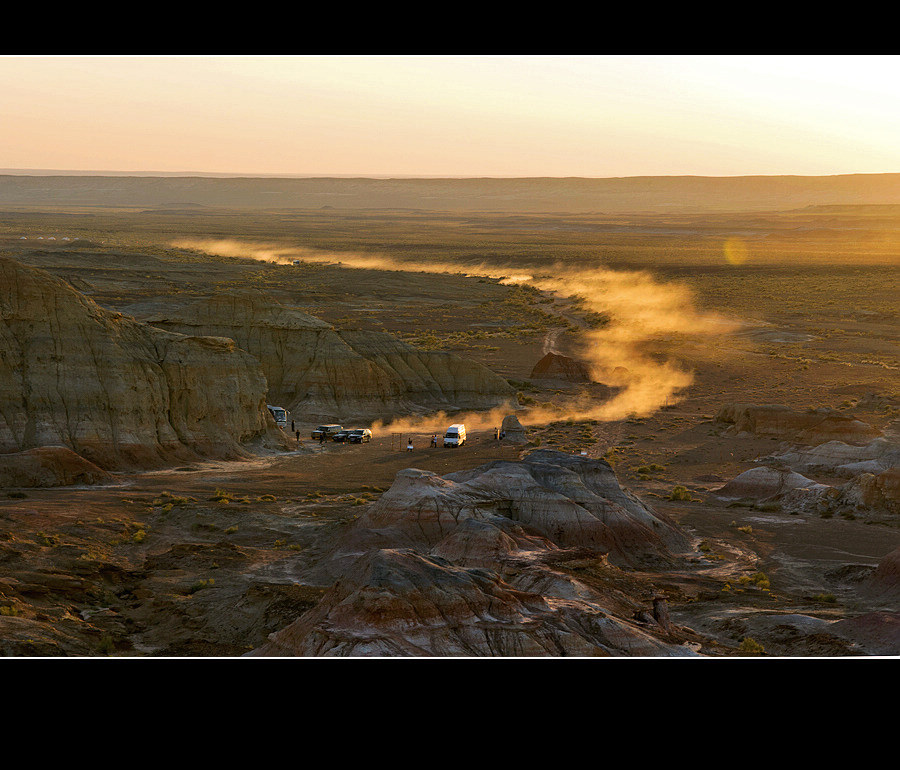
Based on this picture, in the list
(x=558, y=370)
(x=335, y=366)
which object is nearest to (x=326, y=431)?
(x=335, y=366)

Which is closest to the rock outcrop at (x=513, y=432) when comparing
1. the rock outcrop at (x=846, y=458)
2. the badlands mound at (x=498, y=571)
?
the rock outcrop at (x=846, y=458)

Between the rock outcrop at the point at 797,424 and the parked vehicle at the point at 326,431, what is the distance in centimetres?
2604

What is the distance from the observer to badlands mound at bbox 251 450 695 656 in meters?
22.8

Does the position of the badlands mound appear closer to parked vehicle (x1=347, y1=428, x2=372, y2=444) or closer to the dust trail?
parked vehicle (x1=347, y1=428, x2=372, y2=444)

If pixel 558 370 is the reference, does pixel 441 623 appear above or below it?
below

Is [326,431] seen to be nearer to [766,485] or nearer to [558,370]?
[766,485]

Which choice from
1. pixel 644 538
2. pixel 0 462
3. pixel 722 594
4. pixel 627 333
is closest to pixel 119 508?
pixel 0 462

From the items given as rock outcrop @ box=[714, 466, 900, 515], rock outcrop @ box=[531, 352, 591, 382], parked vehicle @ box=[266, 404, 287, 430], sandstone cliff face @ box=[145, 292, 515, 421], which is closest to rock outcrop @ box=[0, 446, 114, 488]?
parked vehicle @ box=[266, 404, 287, 430]

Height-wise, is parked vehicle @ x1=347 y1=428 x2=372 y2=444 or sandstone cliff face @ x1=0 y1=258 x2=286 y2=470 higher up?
sandstone cliff face @ x1=0 y1=258 x2=286 y2=470

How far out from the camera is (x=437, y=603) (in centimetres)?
2334

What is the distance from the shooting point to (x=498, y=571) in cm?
3012

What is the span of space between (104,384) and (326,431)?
16.6 metres

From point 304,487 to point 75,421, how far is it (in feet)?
38.0

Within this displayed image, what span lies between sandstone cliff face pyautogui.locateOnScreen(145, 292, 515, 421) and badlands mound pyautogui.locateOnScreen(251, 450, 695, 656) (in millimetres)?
28173
